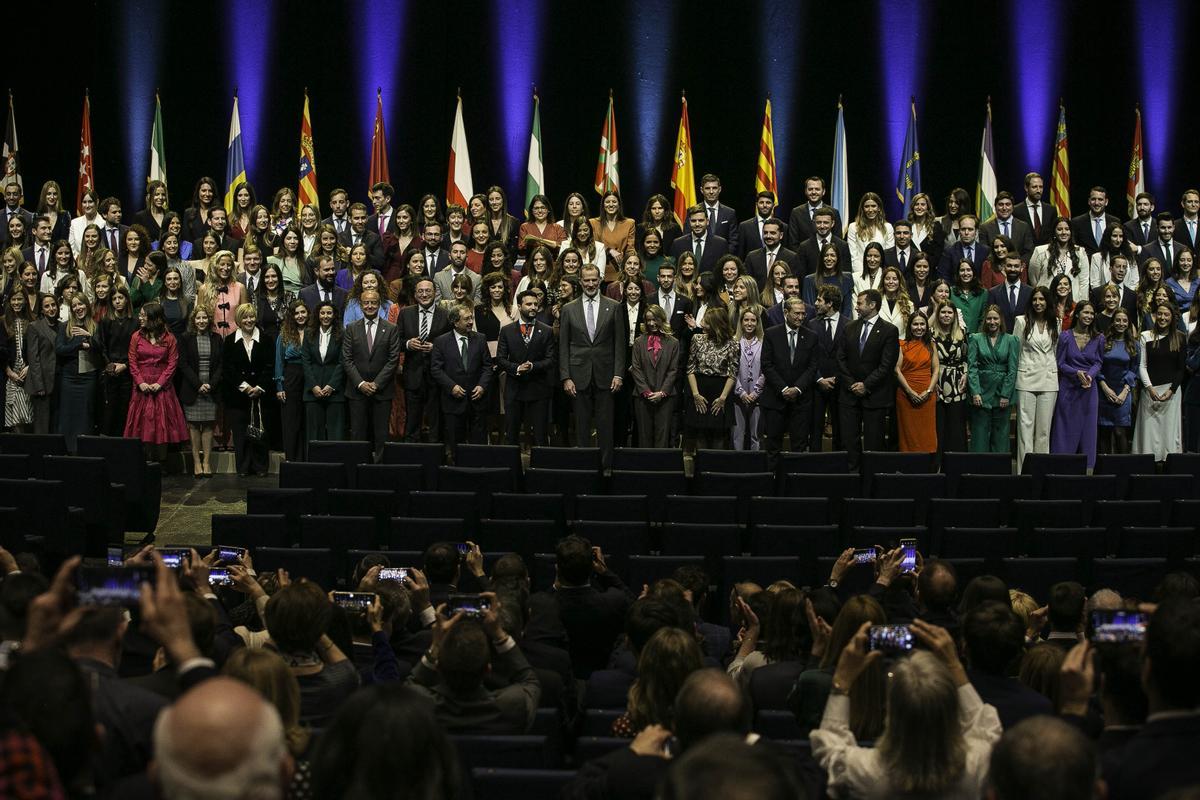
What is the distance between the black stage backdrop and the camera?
52.9 ft

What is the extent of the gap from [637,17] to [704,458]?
831 centimetres

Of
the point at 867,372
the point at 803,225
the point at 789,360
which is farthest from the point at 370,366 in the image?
the point at 803,225

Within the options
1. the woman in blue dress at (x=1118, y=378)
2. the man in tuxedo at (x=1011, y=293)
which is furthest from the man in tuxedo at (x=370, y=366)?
the woman in blue dress at (x=1118, y=378)

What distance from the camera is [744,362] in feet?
35.5

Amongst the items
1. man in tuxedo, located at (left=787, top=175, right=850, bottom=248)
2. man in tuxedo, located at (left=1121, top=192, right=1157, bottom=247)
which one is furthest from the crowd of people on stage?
man in tuxedo, located at (left=1121, top=192, right=1157, bottom=247)

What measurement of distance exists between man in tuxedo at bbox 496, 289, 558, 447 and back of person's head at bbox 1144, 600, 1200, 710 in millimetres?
7461

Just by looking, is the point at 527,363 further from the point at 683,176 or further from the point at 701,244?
the point at 683,176

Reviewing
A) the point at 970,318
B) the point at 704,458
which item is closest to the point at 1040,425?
the point at 970,318

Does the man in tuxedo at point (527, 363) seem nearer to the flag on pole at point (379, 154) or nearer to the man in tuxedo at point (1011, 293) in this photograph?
the man in tuxedo at point (1011, 293)

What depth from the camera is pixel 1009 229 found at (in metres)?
12.8

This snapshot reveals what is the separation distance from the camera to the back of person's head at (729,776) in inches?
91.2

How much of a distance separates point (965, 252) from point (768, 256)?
1.71 m

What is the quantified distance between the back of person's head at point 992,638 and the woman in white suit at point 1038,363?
6.95 meters

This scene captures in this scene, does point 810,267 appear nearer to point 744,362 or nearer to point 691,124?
point 744,362
